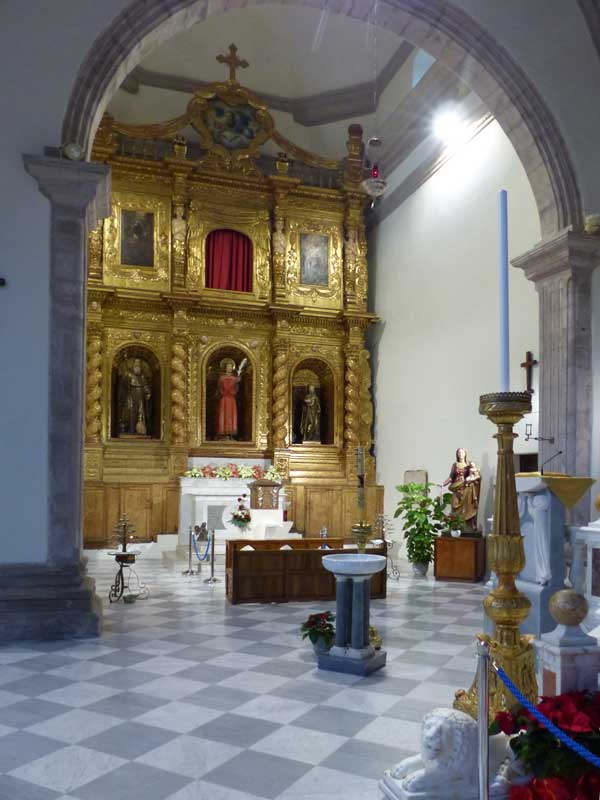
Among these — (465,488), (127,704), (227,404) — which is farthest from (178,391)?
(127,704)

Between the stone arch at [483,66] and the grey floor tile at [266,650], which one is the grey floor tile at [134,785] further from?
the stone arch at [483,66]

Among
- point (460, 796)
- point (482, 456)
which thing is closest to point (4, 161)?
point (460, 796)

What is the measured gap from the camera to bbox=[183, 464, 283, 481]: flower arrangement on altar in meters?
15.6

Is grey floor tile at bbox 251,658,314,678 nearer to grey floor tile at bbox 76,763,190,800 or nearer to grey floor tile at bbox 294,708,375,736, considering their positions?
grey floor tile at bbox 294,708,375,736

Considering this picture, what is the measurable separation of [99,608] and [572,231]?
22.7 ft

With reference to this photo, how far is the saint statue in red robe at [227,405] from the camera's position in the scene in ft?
54.9

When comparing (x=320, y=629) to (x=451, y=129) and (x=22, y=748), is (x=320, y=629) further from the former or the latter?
(x=451, y=129)

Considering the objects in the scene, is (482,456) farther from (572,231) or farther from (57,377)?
(57,377)

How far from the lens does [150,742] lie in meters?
4.24

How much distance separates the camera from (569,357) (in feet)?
29.3

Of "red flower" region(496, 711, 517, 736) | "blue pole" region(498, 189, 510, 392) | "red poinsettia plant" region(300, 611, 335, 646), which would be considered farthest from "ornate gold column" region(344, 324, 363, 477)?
"blue pole" region(498, 189, 510, 392)

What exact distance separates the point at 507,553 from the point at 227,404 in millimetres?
14171

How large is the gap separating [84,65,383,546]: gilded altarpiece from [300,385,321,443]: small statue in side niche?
10 centimetres

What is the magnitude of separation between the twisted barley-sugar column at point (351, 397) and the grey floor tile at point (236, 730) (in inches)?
499
